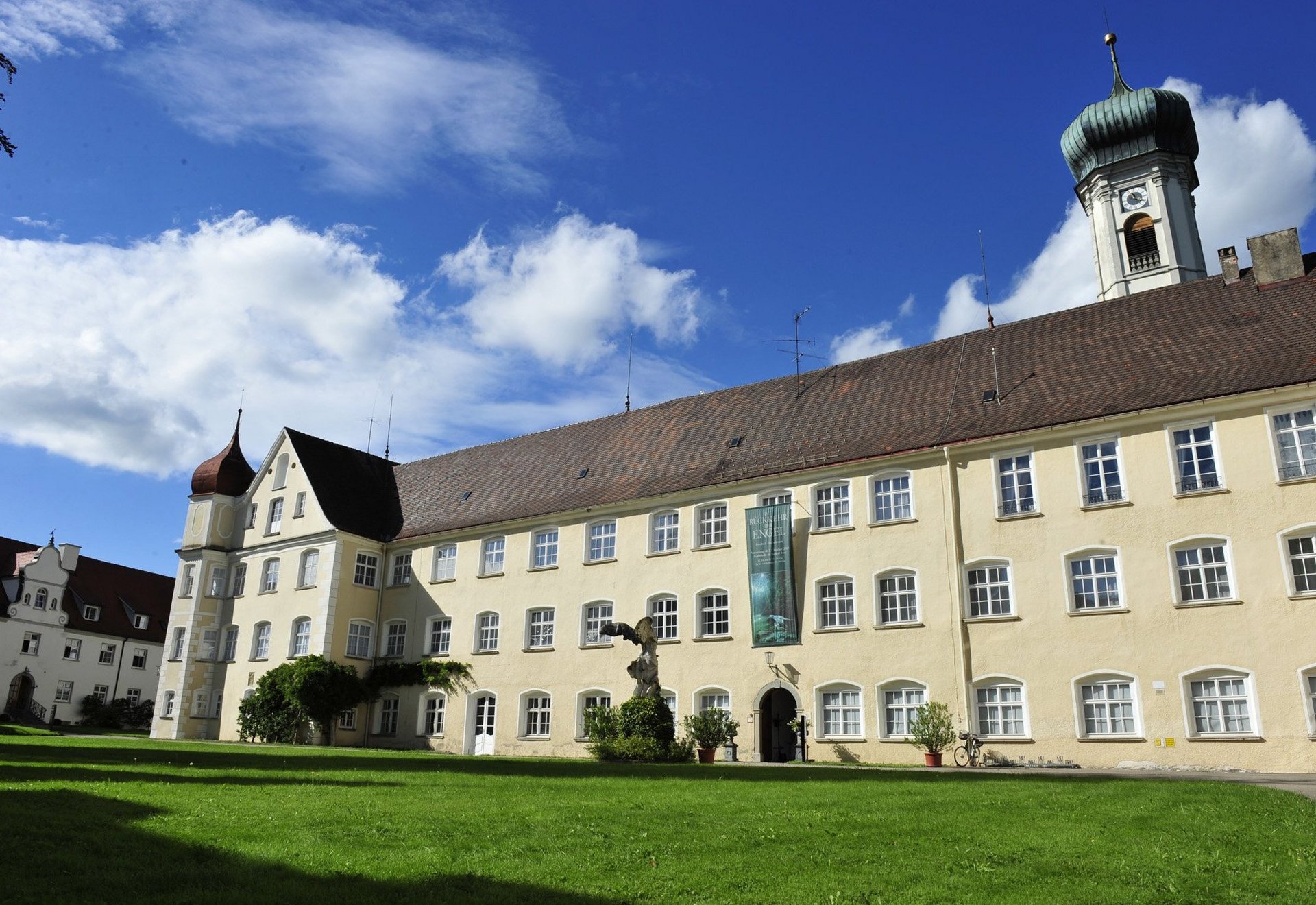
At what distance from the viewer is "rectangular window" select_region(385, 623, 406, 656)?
3856 cm

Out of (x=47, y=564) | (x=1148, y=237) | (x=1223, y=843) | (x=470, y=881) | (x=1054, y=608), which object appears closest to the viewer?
(x=470, y=881)

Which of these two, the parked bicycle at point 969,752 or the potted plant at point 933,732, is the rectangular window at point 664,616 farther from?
the parked bicycle at point 969,752

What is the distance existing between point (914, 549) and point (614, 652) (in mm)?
10307

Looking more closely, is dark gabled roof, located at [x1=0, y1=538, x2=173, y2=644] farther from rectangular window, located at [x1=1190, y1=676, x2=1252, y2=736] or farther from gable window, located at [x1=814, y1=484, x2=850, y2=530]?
rectangular window, located at [x1=1190, y1=676, x2=1252, y2=736]

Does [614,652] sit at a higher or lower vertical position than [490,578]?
lower

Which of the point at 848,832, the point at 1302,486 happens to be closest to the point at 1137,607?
the point at 1302,486

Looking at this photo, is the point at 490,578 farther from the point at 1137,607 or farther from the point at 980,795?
the point at 980,795

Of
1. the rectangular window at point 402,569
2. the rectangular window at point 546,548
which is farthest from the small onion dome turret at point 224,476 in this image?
the rectangular window at point 546,548

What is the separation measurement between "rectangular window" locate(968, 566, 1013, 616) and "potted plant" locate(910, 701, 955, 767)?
2658 millimetres

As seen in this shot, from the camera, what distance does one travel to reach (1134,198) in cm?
4594

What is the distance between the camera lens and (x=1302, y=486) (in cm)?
2272

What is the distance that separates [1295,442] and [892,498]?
9.64m

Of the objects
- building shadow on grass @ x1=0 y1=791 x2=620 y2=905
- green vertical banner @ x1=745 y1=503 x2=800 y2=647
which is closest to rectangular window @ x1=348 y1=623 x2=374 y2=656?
green vertical banner @ x1=745 y1=503 x2=800 y2=647

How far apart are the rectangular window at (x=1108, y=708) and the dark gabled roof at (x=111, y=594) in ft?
174
